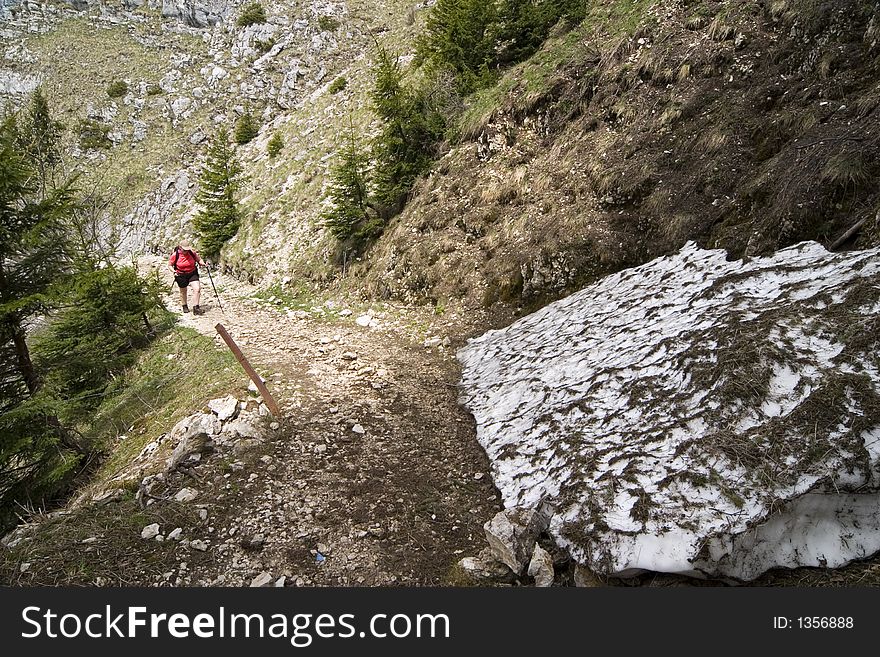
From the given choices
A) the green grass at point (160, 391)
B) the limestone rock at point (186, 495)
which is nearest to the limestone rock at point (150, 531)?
the limestone rock at point (186, 495)

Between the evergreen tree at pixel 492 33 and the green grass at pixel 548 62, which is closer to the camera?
the green grass at pixel 548 62

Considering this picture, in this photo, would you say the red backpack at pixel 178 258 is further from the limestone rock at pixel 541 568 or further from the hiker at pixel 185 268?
the limestone rock at pixel 541 568

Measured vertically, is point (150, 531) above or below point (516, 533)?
above

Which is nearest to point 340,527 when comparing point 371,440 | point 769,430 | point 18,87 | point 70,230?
point 371,440

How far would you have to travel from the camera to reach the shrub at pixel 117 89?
43469 mm

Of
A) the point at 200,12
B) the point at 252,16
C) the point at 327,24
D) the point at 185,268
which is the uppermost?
the point at 200,12

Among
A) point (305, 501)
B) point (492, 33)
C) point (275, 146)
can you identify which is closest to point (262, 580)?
point (305, 501)

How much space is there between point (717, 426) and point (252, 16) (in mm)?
55272

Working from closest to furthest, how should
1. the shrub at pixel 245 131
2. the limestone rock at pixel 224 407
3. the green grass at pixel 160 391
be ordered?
1. the limestone rock at pixel 224 407
2. the green grass at pixel 160 391
3. the shrub at pixel 245 131

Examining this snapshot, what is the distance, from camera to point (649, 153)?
32.3 ft

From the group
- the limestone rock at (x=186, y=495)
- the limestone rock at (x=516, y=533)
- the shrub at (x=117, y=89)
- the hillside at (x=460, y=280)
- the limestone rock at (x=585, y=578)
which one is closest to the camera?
the limestone rock at (x=585, y=578)

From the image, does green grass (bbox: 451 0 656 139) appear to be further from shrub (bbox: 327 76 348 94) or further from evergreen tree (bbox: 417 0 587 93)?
shrub (bbox: 327 76 348 94)

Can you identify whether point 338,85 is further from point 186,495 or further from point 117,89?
point 117,89

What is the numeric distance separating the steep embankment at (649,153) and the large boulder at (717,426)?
5.33 ft
